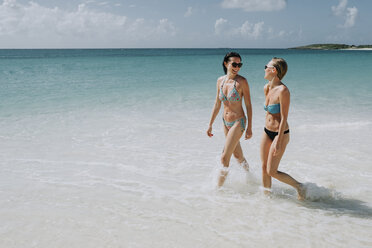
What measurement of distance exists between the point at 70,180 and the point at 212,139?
3645 millimetres

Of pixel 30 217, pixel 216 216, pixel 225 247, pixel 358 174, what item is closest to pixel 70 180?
pixel 30 217

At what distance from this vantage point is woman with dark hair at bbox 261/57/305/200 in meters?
3.86

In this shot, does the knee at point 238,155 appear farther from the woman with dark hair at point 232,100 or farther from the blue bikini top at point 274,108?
the blue bikini top at point 274,108

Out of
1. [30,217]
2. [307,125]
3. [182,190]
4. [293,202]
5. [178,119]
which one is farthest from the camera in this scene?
[178,119]

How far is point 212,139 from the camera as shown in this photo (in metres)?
7.80

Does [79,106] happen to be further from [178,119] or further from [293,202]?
[293,202]

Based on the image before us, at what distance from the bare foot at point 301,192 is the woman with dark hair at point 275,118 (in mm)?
103

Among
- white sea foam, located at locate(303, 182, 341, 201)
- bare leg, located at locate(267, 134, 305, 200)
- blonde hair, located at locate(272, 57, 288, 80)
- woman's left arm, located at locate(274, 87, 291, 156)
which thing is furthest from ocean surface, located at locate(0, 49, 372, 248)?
blonde hair, located at locate(272, 57, 288, 80)

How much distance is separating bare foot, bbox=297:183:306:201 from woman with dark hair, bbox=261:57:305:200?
103mm

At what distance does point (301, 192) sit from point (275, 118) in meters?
1.19

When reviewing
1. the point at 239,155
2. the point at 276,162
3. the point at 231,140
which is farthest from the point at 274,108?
the point at 239,155

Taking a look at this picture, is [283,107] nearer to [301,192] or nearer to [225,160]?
[225,160]

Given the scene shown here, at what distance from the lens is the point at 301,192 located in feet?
14.6

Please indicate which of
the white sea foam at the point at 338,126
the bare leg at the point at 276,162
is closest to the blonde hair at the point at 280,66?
the bare leg at the point at 276,162
